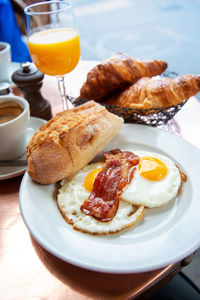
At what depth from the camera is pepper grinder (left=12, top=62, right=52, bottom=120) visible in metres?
1.37

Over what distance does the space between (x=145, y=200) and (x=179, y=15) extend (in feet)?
13.5

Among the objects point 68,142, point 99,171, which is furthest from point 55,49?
point 99,171

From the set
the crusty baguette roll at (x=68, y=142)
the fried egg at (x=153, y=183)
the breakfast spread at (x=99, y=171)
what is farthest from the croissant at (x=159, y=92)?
the fried egg at (x=153, y=183)

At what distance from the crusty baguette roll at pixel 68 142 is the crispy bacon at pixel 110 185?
9cm

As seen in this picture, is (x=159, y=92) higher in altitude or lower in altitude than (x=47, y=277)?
higher

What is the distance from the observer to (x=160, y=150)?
117 centimetres

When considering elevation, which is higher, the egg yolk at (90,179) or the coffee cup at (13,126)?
the coffee cup at (13,126)

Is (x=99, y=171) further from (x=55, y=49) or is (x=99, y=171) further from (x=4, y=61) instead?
(x=4, y=61)

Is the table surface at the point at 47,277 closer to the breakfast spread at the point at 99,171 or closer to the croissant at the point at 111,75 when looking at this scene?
the breakfast spread at the point at 99,171

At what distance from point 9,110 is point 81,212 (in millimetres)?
590

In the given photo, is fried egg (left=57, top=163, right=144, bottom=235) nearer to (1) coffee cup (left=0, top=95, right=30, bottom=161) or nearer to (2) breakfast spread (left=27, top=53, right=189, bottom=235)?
(2) breakfast spread (left=27, top=53, right=189, bottom=235)

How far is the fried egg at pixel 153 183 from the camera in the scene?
0.96 meters

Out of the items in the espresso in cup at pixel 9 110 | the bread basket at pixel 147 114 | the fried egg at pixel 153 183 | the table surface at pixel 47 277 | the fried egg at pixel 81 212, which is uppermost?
the espresso in cup at pixel 9 110

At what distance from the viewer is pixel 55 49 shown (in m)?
1.28
